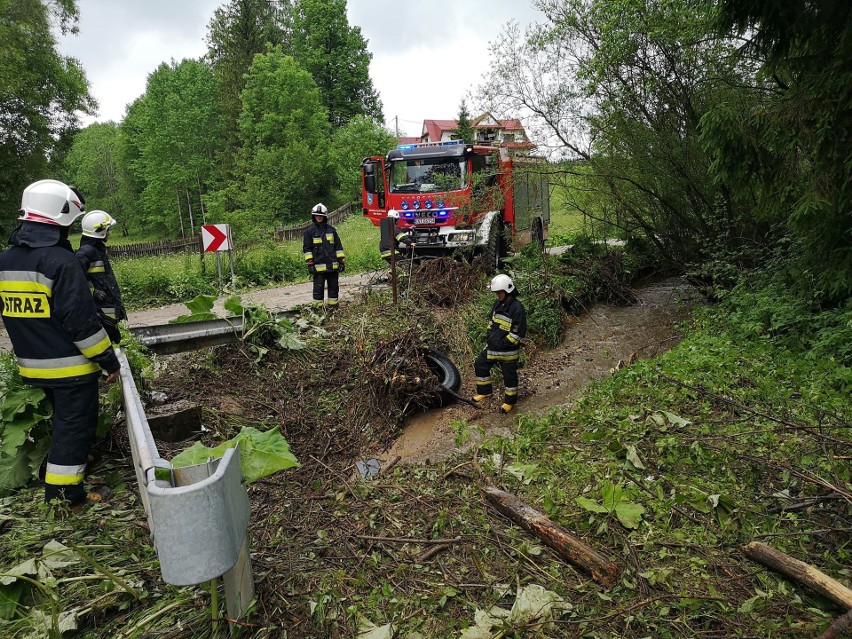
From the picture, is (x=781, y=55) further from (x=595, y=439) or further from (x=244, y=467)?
(x=244, y=467)

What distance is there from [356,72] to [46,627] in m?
46.2

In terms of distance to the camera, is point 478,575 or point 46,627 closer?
point 46,627

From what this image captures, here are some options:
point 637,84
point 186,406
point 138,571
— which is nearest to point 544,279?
point 637,84

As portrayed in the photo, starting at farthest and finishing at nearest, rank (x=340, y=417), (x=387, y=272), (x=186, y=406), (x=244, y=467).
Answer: (x=387, y=272) → (x=340, y=417) → (x=186, y=406) → (x=244, y=467)

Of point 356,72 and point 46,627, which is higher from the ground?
point 356,72

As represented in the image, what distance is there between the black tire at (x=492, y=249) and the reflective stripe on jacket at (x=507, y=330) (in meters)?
3.97

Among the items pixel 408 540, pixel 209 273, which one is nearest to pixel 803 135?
pixel 408 540

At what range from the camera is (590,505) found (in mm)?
3205

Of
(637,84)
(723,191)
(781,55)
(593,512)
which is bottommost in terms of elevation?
(593,512)

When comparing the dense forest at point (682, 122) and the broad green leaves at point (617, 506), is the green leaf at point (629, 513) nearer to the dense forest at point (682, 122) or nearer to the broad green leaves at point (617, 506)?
the broad green leaves at point (617, 506)

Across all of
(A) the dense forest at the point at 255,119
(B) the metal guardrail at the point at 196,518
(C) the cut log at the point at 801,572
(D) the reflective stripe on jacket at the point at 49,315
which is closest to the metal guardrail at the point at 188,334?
(D) the reflective stripe on jacket at the point at 49,315

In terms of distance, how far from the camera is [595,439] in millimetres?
4285

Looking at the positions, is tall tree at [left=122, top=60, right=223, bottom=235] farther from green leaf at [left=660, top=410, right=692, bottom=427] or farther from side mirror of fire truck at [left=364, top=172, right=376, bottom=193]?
green leaf at [left=660, top=410, right=692, bottom=427]

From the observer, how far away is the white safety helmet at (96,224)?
5.91 meters
